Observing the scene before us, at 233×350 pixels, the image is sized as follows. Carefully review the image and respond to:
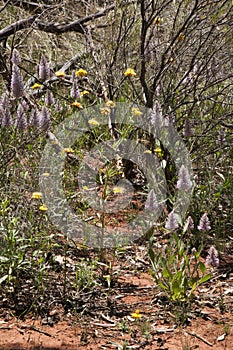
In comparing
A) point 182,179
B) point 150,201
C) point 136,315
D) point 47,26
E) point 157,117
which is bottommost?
point 136,315

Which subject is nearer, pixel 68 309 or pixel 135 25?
pixel 68 309

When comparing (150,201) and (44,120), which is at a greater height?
(44,120)

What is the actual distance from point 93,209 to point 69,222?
0.43m

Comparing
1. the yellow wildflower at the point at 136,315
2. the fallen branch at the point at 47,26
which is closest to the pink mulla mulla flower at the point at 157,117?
the fallen branch at the point at 47,26

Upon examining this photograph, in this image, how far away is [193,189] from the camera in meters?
4.03

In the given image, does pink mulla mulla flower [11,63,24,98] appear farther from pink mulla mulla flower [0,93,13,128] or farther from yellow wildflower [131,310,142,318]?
yellow wildflower [131,310,142,318]

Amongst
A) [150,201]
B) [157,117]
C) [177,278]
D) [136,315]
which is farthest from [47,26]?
→ [136,315]

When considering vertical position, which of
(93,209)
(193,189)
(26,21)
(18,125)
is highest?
(26,21)

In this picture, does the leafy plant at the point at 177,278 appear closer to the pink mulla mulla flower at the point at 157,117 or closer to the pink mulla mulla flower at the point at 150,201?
the pink mulla mulla flower at the point at 150,201

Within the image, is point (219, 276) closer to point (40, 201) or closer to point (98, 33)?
point (40, 201)

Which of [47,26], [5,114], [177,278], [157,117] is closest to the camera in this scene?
[177,278]

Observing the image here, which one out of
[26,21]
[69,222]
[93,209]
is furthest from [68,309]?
[26,21]

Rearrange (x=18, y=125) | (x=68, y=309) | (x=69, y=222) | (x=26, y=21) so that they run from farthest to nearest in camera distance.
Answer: (x=26, y=21)
(x=69, y=222)
(x=18, y=125)
(x=68, y=309)

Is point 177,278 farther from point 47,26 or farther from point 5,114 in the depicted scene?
point 47,26
